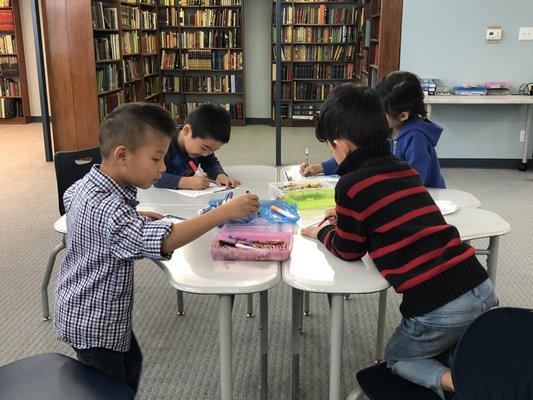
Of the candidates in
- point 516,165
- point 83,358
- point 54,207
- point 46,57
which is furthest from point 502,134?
point 83,358

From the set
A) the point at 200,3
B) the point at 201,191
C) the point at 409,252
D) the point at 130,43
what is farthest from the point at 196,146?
the point at 200,3

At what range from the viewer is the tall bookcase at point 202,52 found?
7.99 meters

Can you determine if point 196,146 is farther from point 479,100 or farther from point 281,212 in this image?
point 479,100

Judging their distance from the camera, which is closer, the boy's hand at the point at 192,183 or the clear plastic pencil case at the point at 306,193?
the clear plastic pencil case at the point at 306,193

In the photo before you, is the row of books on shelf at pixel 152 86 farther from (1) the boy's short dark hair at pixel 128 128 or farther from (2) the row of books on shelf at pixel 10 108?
(1) the boy's short dark hair at pixel 128 128

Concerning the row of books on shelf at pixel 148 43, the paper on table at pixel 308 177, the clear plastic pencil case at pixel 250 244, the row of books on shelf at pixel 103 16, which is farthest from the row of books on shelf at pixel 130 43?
the clear plastic pencil case at pixel 250 244

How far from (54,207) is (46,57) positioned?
190 centimetres

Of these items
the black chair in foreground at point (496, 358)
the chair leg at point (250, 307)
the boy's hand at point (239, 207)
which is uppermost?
the boy's hand at point (239, 207)

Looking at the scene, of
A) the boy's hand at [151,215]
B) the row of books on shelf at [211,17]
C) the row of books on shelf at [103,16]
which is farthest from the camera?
the row of books on shelf at [211,17]

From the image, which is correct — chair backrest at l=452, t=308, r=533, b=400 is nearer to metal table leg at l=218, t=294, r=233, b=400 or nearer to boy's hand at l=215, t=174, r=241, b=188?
metal table leg at l=218, t=294, r=233, b=400

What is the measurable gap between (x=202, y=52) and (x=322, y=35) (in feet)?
5.95

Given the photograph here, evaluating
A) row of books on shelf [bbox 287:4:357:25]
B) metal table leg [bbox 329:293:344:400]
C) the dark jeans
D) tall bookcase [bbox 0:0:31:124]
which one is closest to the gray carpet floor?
the dark jeans

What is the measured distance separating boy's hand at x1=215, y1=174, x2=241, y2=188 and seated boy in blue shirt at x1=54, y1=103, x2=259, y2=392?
34.0 inches

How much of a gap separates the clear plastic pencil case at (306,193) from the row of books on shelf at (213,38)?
625 cm
